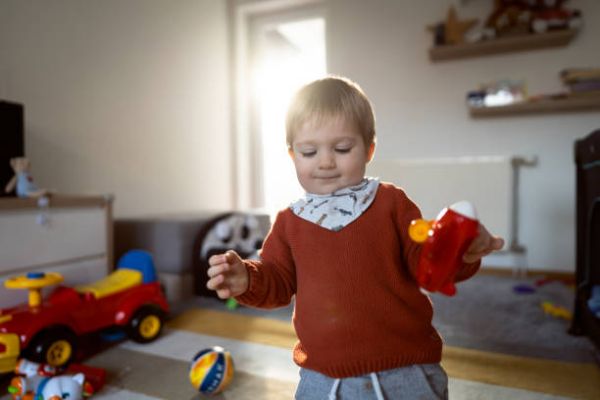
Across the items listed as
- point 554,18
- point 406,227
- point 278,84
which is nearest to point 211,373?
point 406,227

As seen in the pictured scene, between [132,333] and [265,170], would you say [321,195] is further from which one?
[265,170]

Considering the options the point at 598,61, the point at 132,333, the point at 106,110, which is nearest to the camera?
the point at 132,333

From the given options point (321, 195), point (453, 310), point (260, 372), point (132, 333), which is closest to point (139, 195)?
point (132, 333)

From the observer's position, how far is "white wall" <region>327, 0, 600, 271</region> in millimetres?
2424

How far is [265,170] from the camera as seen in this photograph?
11.5 feet

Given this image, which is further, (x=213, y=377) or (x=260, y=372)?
(x=260, y=372)

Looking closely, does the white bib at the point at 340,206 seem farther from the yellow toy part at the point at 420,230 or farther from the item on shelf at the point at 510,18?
the item on shelf at the point at 510,18

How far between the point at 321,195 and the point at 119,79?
74.3 inches

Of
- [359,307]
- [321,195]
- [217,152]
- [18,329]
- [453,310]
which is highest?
[217,152]

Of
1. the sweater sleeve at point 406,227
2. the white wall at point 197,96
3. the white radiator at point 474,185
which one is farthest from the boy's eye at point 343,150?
the white radiator at point 474,185

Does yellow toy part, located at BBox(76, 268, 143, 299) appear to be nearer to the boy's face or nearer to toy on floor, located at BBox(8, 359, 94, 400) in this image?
toy on floor, located at BBox(8, 359, 94, 400)

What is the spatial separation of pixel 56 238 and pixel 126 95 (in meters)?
1.07

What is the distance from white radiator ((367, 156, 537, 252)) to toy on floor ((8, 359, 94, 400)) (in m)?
2.00

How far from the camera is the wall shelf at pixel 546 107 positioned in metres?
2.23
